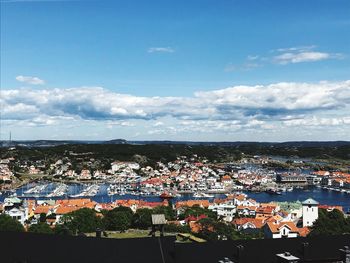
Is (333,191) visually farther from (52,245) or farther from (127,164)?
(52,245)

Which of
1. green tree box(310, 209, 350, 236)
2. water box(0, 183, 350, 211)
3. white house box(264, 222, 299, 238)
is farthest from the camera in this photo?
water box(0, 183, 350, 211)

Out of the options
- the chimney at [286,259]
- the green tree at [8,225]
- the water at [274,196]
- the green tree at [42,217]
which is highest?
the chimney at [286,259]

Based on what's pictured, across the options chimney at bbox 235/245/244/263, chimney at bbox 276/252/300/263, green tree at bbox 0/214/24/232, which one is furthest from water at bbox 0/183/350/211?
chimney at bbox 276/252/300/263

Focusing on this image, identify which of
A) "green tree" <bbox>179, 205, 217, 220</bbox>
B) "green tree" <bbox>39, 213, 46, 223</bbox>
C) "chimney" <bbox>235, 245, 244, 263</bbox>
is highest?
"chimney" <bbox>235, 245, 244, 263</bbox>

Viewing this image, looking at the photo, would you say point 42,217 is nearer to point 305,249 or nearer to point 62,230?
point 62,230

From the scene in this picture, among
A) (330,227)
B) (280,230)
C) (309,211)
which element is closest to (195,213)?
(309,211)

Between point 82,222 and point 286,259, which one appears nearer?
point 286,259

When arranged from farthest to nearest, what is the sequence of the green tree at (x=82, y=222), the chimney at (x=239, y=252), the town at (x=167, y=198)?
the town at (x=167, y=198), the green tree at (x=82, y=222), the chimney at (x=239, y=252)

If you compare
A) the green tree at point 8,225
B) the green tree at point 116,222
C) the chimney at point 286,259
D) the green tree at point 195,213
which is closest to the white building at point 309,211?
the green tree at point 195,213

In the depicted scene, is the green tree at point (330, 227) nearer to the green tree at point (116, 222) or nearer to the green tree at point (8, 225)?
the green tree at point (116, 222)

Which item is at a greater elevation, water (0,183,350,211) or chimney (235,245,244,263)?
chimney (235,245,244,263)

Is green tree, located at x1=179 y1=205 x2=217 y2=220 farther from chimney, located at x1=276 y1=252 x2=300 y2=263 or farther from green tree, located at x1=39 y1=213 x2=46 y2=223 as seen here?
chimney, located at x1=276 y1=252 x2=300 y2=263
